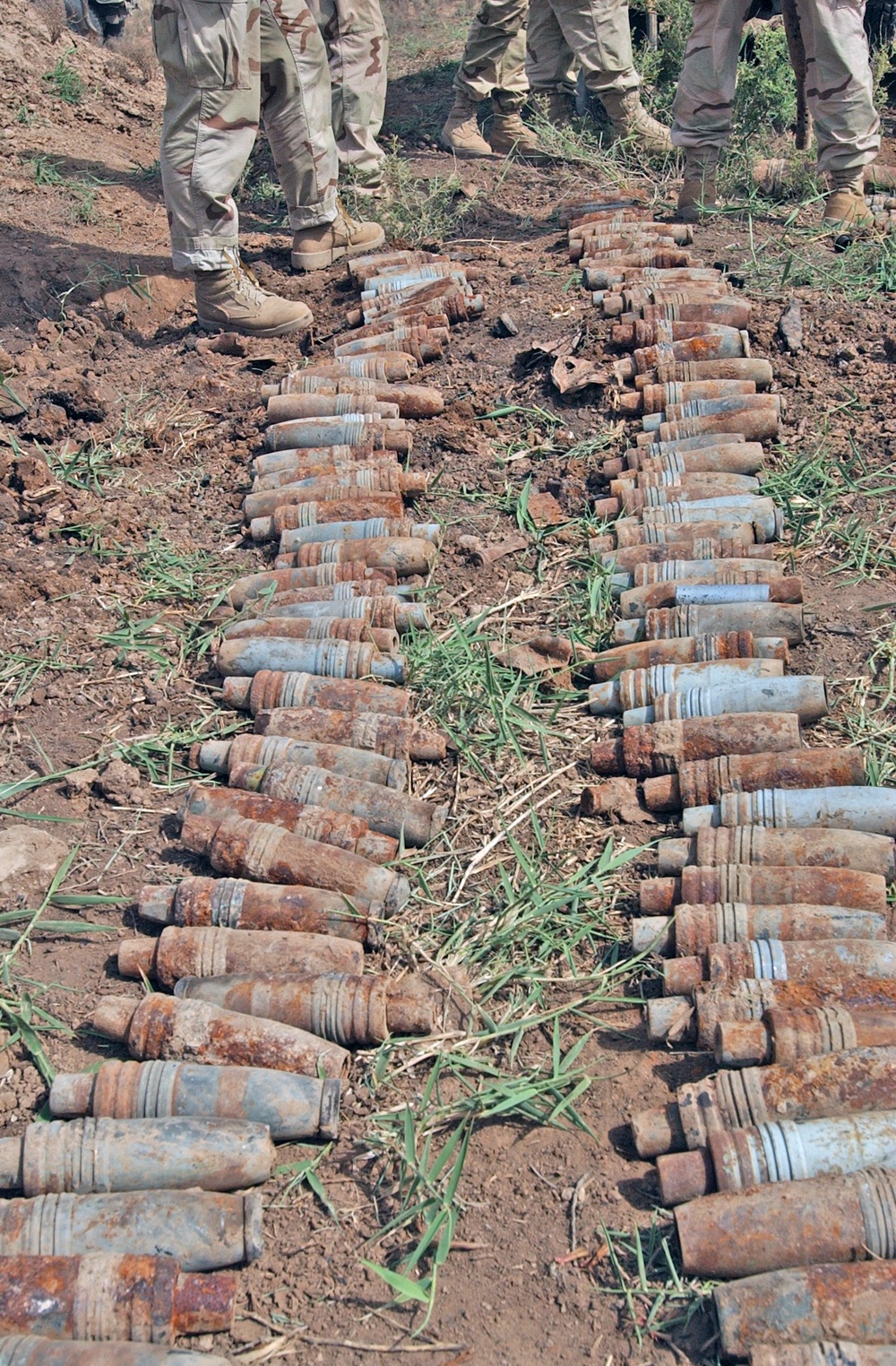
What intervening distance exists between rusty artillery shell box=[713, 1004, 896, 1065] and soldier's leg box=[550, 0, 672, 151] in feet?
23.1

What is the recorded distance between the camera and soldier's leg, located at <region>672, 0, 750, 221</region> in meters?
6.49

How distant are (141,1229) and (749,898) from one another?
1.57 metres

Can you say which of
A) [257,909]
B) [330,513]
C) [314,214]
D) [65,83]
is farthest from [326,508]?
[65,83]

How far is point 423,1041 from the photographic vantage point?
9.26 feet

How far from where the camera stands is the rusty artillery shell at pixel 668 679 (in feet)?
12.1

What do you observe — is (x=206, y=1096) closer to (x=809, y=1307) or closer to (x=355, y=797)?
(x=355, y=797)

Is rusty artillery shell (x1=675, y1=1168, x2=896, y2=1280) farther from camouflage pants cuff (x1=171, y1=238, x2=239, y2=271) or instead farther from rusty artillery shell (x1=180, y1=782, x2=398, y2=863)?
camouflage pants cuff (x1=171, y1=238, x2=239, y2=271)

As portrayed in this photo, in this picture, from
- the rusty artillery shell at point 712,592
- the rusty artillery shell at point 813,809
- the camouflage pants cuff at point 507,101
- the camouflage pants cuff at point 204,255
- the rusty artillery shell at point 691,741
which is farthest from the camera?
the camouflage pants cuff at point 507,101

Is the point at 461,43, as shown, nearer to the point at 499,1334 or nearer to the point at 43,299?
the point at 43,299

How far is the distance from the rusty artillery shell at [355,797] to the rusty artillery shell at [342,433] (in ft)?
6.78

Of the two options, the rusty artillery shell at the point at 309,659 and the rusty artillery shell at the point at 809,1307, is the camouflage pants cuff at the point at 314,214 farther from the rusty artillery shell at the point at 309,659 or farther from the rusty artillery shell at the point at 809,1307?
the rusty artillery shell at the point at 809,1307

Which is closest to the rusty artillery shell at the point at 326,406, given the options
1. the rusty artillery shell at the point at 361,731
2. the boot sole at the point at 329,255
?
the boot sole at the point at 329,255

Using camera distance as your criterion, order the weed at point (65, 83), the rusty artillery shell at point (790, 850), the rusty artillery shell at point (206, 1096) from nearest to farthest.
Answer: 1. the rusty artillery shell at point (206, 1096)
2. the rusty artillery shell at point (790, 850)
3. the weed at point (65, 83)

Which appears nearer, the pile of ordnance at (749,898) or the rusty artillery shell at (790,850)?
the pile of ordnance at (749,898)
